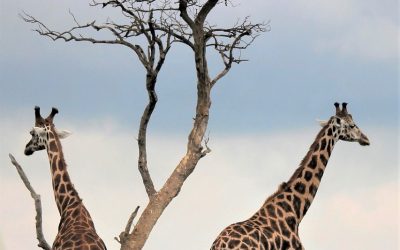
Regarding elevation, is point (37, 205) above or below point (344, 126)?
below

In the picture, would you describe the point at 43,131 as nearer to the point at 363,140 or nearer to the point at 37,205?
the point at 37,205

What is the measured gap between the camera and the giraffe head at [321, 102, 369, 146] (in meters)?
15.6

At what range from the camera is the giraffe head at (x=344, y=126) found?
615 inches

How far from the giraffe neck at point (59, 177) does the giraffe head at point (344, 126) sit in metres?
4.88

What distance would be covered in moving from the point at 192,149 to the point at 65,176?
16.6ft

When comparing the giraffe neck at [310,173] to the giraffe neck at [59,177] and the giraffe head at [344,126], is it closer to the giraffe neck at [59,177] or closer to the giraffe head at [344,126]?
the giraffe head at [344,126]

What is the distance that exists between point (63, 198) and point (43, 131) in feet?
4.40

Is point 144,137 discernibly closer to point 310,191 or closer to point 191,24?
point 191,24

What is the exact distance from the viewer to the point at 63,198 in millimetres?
14203

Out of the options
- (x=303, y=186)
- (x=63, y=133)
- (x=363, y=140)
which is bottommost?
(x=303, y=186)

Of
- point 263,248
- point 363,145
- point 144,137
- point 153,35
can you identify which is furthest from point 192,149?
point 263,248

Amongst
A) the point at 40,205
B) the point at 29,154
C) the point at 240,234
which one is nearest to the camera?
the point at 240,234

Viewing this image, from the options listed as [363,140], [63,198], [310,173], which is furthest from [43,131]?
[363,140]

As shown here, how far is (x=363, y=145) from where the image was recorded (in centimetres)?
1620
